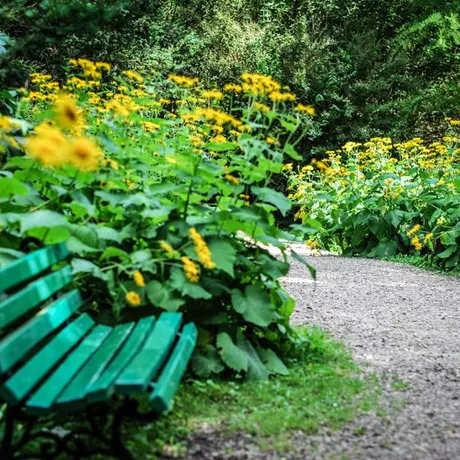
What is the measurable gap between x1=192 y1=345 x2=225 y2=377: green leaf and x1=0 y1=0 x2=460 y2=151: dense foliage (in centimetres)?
1556

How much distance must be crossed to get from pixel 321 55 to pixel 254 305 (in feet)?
55.5

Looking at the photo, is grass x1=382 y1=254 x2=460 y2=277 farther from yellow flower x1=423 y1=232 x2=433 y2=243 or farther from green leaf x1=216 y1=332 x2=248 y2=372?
green leaf x1=216 y1=332 x2=248 y2=372

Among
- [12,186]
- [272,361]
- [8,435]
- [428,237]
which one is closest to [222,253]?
[272,361]

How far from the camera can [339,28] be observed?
21.5 metres

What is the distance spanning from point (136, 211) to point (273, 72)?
54.7 ft

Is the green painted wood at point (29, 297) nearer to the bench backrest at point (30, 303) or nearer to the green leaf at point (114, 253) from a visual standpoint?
the bench backrest at point (30, 303)

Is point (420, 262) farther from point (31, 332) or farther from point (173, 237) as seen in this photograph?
point (31, 332)

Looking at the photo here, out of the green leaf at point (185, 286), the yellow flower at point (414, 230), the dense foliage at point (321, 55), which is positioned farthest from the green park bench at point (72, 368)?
the dense foliage at point (321, 55)

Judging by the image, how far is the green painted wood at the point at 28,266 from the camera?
95.8 inches

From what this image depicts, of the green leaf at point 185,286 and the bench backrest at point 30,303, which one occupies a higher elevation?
the bench backrest at point 30,303

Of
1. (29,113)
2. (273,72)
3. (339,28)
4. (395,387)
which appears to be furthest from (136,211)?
(339,28)

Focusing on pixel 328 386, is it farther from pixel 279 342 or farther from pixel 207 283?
pixel 207 283

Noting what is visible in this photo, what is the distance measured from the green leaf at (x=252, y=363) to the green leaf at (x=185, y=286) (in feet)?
1.53

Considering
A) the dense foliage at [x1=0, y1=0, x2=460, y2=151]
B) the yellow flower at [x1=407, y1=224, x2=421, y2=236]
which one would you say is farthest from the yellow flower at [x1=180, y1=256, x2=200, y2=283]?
the dense foliage at [x1=0, y1=0, x2=460, y2=151]
